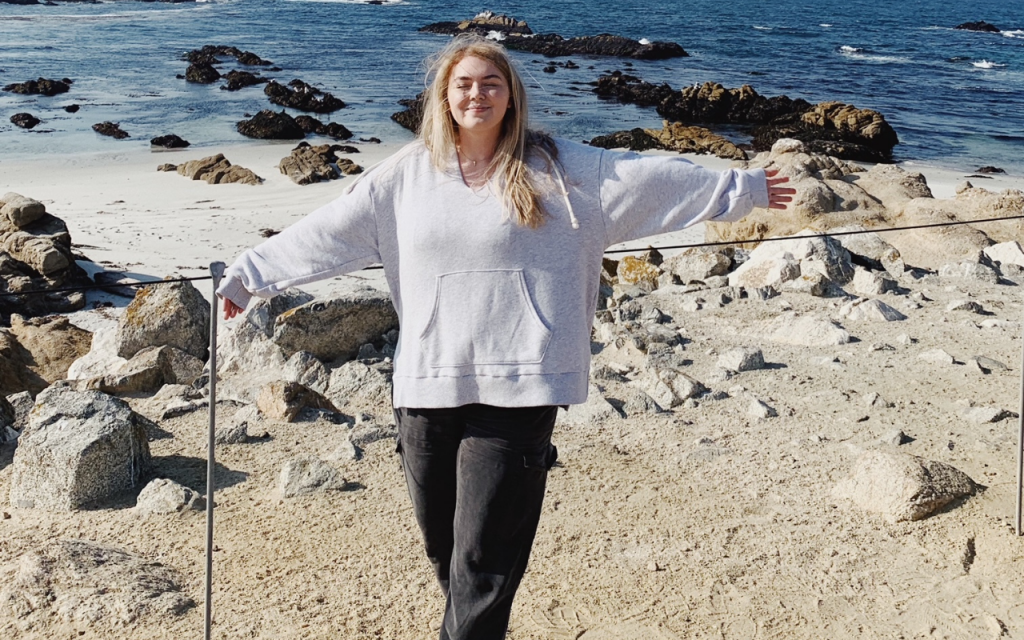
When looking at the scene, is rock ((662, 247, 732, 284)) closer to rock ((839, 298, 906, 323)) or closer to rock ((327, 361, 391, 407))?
rock ((839, 298, 906, 323))

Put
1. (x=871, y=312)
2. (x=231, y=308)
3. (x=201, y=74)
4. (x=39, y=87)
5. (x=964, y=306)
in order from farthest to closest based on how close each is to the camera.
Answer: (x=201, y=74), (x=39, y=87), (x=964, y=306), (x=871, y=312), (x=231, y=308)

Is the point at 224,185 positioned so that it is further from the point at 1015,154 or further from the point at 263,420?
the point at 1015,154

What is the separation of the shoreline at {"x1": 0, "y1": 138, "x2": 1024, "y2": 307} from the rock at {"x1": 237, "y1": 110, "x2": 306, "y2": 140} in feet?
3.96

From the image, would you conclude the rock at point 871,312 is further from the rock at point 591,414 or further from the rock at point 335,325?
the rock at point 335,325

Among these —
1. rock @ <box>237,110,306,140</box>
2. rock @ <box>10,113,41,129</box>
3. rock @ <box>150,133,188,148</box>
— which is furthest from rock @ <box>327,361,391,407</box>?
rock @ <box>10,113,41,129</box>

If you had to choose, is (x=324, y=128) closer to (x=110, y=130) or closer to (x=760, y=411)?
(x=110, y=130)

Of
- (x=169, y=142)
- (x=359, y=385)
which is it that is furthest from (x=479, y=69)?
(x=169, y=142)

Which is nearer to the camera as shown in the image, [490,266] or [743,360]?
[490,266]

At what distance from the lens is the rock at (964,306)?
22.7 feet

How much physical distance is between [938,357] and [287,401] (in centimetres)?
365

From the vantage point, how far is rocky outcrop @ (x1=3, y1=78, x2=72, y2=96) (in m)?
27.3

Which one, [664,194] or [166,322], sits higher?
[664,194]

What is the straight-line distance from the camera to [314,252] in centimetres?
276

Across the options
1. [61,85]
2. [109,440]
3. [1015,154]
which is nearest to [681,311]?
[109,440]
